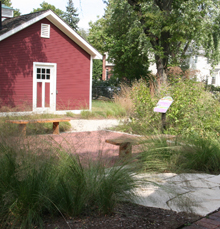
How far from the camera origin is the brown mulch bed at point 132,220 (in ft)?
9.49

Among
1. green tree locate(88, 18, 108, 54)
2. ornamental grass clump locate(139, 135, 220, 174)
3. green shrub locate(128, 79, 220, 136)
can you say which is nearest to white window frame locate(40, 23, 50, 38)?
green shrub locate(128, 79, 220, 136)

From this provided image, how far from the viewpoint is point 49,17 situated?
1533cm

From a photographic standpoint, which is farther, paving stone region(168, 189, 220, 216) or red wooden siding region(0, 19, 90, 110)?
red wooden siding region(0, 19, 90, 110)

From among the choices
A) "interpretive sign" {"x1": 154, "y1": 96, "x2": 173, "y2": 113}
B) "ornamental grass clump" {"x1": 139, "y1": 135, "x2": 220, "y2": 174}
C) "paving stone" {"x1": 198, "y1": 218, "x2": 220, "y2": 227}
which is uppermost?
"interpretive sign" {"x1": 154, "y1": 96, "x2": 173, "y2": 113}

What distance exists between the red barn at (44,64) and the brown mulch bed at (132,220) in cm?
1060

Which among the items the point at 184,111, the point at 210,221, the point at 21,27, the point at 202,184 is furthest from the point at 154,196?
the point at 21,27

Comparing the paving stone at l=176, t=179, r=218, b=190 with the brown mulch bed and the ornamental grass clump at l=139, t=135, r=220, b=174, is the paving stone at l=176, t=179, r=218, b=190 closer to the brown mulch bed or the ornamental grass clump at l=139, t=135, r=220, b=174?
the ornamental grass clump at l=139, t=135, r=220, b=174

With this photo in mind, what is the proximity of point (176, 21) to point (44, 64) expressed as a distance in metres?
10.8

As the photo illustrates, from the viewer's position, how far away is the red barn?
46.7ft

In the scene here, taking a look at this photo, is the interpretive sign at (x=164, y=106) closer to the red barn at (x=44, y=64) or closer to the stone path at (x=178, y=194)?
the stone path at (x=178, y=194)

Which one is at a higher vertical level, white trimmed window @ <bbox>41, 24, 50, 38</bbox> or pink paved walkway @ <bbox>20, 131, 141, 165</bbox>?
white trimmed window @ <bbox>41, 24, 50, 38</bbox>

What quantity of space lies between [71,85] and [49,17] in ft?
12.1

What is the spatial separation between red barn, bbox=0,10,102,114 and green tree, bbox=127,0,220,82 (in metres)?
5.62

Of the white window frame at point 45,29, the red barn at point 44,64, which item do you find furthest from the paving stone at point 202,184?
the white window frame at point 45,29
